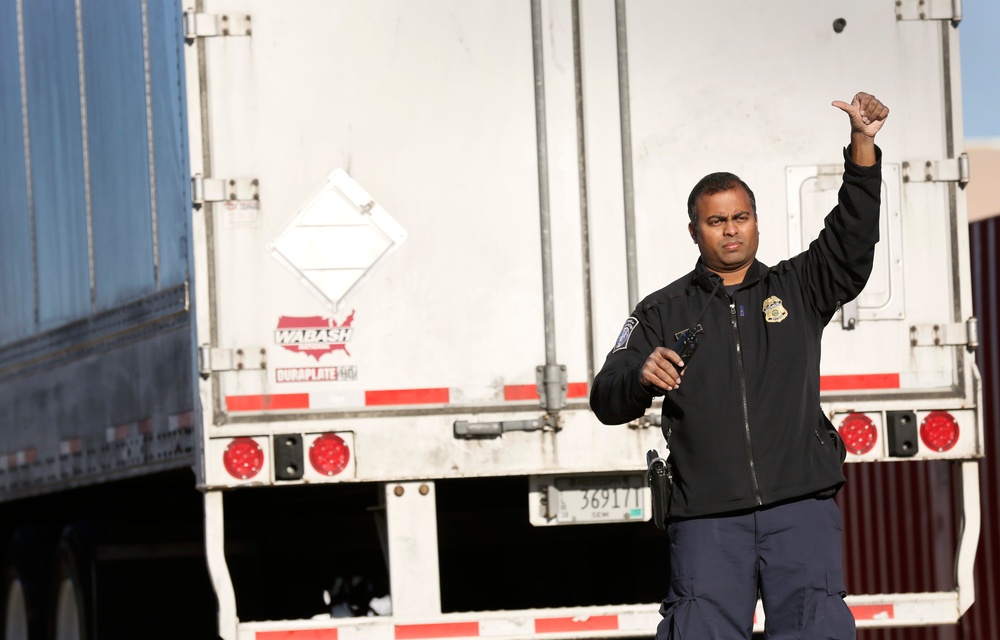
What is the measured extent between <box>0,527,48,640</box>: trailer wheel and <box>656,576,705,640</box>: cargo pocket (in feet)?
20.7

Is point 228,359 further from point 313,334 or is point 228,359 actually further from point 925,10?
point 925,10

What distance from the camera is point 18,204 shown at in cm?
998

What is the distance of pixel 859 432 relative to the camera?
7246 mm

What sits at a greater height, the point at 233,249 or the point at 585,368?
the point at 233,249

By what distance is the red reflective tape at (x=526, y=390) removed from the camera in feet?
23.5

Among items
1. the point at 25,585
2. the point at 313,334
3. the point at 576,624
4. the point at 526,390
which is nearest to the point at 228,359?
the point at 313,334

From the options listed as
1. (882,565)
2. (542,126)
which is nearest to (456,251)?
(542,126)

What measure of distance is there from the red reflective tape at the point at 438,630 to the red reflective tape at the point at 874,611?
4.79 feet

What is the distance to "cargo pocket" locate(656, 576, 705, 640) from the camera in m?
4.88

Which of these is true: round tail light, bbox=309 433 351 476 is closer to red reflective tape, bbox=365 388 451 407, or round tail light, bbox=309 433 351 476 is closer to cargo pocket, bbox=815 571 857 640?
red reflective tape, bbox=365 388 451 407

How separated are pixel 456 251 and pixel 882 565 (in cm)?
721

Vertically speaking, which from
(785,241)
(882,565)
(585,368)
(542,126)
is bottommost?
(882,565)

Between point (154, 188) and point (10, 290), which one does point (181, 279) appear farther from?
A: point (10, 290)

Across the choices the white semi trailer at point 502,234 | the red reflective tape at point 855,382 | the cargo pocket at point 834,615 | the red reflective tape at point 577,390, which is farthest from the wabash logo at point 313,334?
the cargo pocket at point 834,615
